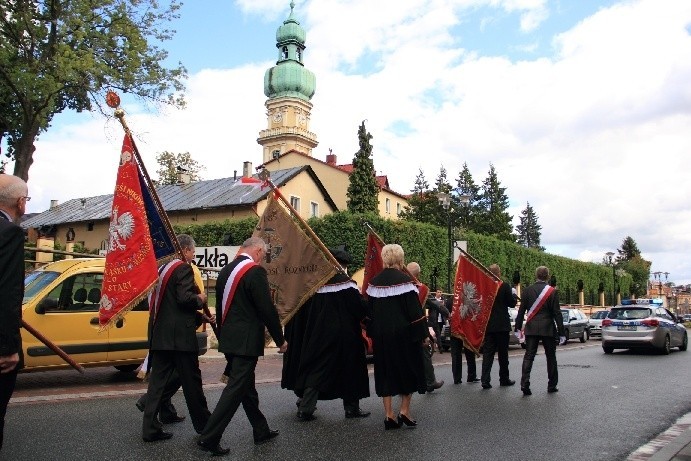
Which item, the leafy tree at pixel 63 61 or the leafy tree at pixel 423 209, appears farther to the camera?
the leafy tree at pixel 423 209

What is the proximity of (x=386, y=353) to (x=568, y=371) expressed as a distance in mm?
7909

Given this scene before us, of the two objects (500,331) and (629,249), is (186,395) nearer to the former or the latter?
(500,331)

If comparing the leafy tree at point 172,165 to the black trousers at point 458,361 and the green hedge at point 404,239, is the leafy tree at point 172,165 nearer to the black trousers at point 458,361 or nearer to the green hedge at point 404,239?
the green hedge at point 404,239

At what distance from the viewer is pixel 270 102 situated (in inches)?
3642

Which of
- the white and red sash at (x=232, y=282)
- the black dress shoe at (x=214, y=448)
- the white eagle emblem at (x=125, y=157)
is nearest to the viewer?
the black dress shoe at (x=214, y=448)

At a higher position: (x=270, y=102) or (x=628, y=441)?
(x=270, y=102)

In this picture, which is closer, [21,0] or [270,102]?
[21,0]

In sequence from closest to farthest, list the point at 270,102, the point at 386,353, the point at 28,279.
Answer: the point at 386,353
the point at 28,279
the point at 270,102

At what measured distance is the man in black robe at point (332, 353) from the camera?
24.7 feet

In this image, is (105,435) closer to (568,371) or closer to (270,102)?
(568,371)

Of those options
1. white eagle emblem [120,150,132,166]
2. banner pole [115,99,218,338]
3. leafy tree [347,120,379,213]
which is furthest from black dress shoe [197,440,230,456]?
leafy tree [347,120,379,213]

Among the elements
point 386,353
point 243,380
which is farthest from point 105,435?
point 386,353

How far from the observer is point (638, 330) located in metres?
18.6

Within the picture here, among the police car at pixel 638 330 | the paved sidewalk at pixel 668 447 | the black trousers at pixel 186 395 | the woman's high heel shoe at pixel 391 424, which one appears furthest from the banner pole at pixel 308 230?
the police car at pixel 638 330
